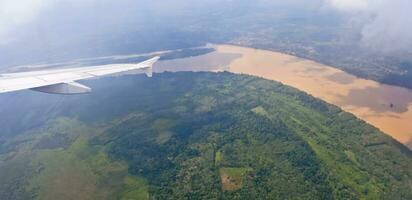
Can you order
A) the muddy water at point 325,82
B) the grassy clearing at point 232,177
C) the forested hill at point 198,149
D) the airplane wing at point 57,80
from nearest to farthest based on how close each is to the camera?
the airplane wing at point 57,80 < the grassy clearing at point 232,177 < the forested hill at point 198,149 < the muddy water at point 325,82

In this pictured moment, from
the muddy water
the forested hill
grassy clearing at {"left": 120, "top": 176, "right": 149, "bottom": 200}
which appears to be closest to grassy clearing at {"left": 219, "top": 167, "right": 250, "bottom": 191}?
the forested hill

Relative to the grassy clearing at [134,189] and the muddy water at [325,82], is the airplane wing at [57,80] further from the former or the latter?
the muddy water at [325,82]

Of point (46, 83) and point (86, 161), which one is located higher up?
point (46, 83)

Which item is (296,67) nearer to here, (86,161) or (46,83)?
(86,161)

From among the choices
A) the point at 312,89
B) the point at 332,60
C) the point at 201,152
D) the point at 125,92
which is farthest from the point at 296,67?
the point at 201,152

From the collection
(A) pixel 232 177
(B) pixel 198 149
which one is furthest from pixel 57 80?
(B) pixel 198 149

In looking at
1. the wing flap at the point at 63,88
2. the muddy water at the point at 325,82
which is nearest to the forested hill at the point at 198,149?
the muddy water at the point at 325,82
